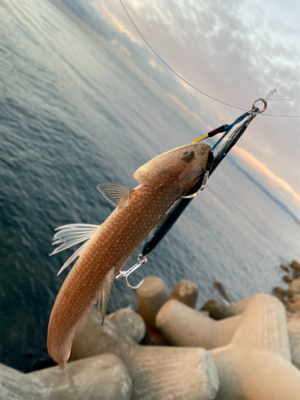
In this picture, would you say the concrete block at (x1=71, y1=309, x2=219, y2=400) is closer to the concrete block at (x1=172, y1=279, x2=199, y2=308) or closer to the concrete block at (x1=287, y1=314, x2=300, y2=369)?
the concrete block at (x1=287, y1=314, x2=300, y2=369)

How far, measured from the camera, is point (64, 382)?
17.6 feet

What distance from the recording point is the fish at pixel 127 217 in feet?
10.6

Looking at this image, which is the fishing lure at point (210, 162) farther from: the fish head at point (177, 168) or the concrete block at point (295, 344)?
the concrete block at point (295, 344)

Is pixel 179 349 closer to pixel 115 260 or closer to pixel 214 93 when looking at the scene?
pixel 115 260

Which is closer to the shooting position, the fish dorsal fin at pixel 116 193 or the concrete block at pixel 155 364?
the fish dorsal fin at pixel 116 193

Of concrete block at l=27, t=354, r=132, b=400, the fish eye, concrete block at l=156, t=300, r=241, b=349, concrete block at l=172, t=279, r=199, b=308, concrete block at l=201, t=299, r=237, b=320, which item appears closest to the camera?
the fish eye

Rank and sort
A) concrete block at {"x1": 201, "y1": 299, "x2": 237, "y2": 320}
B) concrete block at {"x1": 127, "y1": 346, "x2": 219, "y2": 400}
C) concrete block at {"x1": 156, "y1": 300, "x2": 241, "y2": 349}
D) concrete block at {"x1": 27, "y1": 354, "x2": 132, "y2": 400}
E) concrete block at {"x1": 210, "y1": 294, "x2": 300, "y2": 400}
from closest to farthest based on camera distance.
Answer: concrete block at {"x1": 27, "y1": 354, "x2": 132, "y2": 400}
concrete block at {"x1": 127, "y1": 346, "x2": 219, "y2": 400}
concrete block at {"x1": 210, "y1": 294, "x2": 300, "y2": 400}
concrete block at {"x1": 156, "y1": 300, "x2": 241, "y2": 349}
concrete block at {"x1": 201, "y1": 299, "x2": 237, "y2": 320}

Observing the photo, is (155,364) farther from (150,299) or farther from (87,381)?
(150,299)

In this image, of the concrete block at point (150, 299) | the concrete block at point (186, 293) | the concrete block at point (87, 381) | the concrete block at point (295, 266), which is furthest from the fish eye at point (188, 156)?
the concrete block at point (295, 266)

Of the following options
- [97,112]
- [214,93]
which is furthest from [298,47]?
[97,112]

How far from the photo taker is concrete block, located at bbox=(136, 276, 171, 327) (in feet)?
36.6

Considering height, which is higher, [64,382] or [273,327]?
[273,327]

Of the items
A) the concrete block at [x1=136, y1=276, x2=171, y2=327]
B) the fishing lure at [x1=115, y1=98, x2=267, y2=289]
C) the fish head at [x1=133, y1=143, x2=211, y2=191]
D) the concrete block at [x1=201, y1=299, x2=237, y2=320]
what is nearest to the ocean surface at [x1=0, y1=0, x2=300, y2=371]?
the concrete block at [x1=136, y1=276, x2=171, y2=327]

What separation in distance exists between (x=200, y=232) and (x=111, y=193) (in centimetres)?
2621
